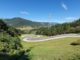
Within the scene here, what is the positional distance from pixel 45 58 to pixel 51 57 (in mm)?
593

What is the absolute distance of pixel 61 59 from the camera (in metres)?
18.6

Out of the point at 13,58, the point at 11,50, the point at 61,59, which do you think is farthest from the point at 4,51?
the point at 61,59

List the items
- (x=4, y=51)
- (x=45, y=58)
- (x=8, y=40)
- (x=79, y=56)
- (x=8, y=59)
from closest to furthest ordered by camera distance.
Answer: (x=79, y=56), (x=45, y=58), (x=8, y=59), (x=4, y=51), (x=8, y=40)

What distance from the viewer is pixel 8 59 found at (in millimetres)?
24906

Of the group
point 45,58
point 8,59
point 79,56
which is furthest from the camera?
point 8,59

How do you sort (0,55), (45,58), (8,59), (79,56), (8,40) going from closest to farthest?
(79,56) < (45,58) < (8,59) < (0,55) < (8,40)

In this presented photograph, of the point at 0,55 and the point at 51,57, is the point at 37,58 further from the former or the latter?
the point at 0,55

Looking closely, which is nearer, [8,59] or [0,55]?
[8,59]

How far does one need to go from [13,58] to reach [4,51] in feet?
16.8

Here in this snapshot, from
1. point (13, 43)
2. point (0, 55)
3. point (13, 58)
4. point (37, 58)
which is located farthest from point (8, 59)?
point (13, 43)

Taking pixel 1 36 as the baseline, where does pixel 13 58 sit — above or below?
below

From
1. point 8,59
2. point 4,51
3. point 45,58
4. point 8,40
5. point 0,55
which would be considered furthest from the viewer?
point 8,40

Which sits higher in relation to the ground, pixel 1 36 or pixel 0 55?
pixel 1 36

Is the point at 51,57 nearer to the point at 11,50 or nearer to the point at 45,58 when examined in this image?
the point at 45,58
